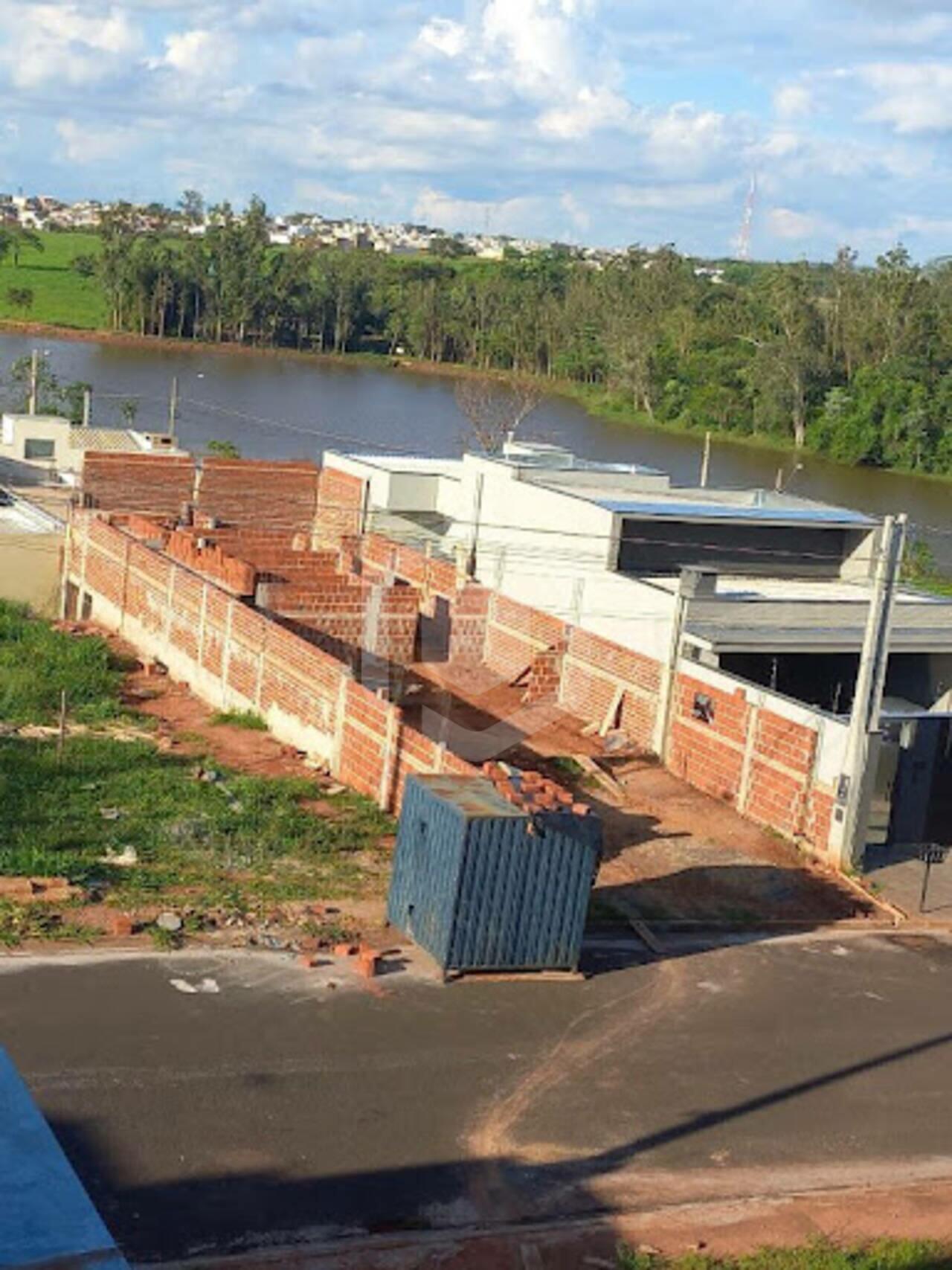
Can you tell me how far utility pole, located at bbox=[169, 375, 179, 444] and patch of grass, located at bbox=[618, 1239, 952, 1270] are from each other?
38609 millimetres

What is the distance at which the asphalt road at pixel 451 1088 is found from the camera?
388 inches

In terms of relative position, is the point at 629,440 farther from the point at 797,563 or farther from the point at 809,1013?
the point at 809,1013

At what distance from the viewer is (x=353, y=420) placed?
2975 inches

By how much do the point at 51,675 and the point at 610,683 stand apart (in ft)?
25.4

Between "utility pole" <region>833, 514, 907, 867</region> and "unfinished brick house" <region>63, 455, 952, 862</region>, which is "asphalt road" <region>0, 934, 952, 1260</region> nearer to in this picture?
"utility pole" <region>833, 514, 907, 867</region>

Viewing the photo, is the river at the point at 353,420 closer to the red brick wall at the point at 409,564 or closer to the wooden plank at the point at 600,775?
the red brick wall at the point at 409,564

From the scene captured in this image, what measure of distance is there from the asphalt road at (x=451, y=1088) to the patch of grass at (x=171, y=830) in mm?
1707

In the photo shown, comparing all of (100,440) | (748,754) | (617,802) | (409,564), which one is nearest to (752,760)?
(748,754)

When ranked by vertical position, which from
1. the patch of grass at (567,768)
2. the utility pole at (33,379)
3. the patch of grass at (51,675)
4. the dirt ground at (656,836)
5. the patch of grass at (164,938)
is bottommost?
the dirt ground at (656,836)

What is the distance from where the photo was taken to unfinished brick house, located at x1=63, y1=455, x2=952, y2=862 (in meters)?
19.0

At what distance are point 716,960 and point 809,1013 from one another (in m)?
1.21

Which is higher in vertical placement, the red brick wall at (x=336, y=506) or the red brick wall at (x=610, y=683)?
the red brick wall at (x=336, y=506)

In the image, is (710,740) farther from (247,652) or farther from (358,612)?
(358,612)

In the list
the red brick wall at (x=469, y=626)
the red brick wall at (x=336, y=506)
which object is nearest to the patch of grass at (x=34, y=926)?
the red brick wall at (x=469, y=626)
